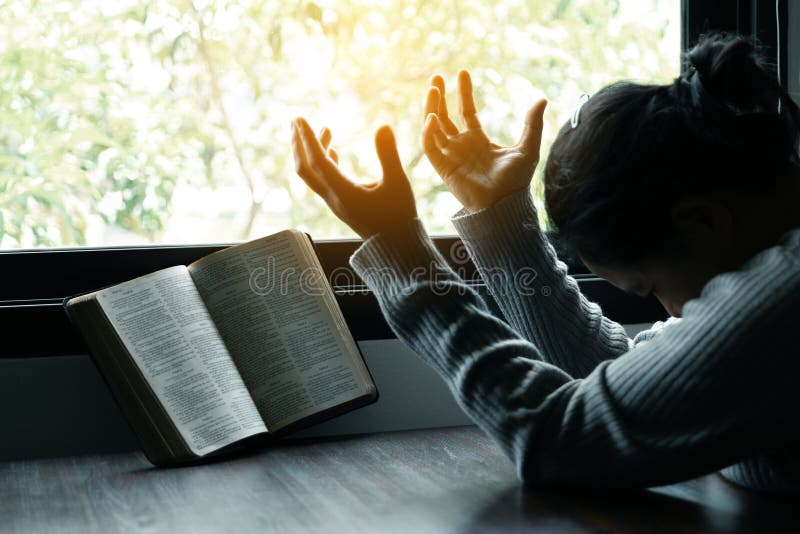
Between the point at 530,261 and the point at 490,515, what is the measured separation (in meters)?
0.35

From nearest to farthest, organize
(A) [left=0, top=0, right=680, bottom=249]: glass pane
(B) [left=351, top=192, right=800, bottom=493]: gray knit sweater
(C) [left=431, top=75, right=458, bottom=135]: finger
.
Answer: (B) [left=351, top=192, right=800, bottom=493]: gray knit sweater
(C) [left=431, top=75, right=458, bottom=135]: finger
(A) [left=0, top=0, right=680, bottom=249]: glass pane

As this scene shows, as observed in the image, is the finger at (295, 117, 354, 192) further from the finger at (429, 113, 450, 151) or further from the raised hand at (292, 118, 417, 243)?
the finger at (429, 113, 450, 151)

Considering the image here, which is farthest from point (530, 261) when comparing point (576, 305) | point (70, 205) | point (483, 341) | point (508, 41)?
point (70, 205)

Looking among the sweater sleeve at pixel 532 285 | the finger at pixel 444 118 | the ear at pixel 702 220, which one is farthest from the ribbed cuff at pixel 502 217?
the ear at pixel 702 220

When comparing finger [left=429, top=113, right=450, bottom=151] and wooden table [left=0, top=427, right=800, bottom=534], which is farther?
finger [left=429, top=113, right=450, bottom=151]

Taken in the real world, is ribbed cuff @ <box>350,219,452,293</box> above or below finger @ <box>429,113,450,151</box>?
below

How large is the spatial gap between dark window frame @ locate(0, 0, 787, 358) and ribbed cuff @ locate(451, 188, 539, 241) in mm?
200

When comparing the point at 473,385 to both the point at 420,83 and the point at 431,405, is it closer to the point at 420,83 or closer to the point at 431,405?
the point at 431,405

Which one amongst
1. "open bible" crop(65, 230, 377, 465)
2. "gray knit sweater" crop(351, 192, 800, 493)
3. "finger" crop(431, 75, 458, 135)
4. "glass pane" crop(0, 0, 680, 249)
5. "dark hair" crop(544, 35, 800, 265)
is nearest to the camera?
"gray knit sweater" crop(351, 192, 800, 493)

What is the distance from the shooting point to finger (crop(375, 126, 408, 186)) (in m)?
0.81

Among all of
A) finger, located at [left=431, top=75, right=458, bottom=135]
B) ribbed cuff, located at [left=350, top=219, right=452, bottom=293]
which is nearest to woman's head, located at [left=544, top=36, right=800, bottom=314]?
ribbed cuff, located at [left=350, top=219, right=452, bottom=293]

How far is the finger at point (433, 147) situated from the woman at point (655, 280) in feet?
0.51

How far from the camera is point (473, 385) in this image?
737 millimetres

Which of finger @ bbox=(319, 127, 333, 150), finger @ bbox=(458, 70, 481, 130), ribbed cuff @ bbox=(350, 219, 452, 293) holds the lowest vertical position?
ribbed cuff @ bbox=(350, 219, 452, 293)
